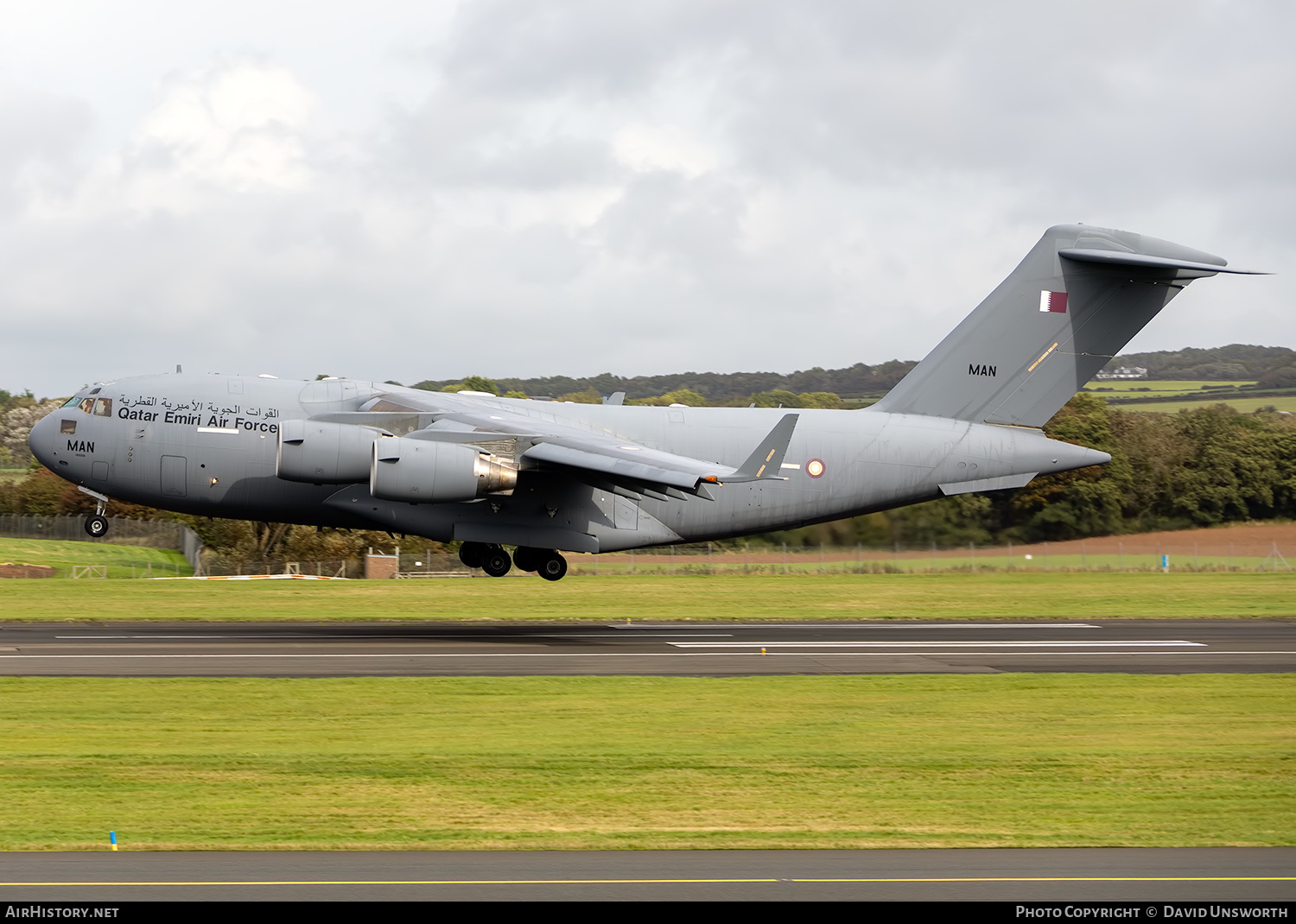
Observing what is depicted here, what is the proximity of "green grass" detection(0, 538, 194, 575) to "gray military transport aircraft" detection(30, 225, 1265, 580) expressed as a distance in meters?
22.7

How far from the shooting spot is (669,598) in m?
33.7

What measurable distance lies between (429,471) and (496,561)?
12.4 feet

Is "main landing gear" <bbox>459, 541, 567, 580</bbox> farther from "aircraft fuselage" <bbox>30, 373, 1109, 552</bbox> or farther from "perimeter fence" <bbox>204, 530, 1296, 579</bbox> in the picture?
"perimeter fence" <bbox>204, 530, 1296, 579</bbox>

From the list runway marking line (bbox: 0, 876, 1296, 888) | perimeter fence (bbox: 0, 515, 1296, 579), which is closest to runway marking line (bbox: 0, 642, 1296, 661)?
perimeter fence (bbox: 0, 515, 1296, 579)

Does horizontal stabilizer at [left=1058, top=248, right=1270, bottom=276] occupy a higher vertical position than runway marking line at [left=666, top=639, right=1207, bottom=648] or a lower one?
higher

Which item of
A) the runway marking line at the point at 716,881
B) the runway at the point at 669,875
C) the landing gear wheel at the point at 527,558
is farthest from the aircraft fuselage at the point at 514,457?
the runway marking line at the point at 716,881

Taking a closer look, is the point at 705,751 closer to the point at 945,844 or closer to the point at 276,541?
the point at 945,844

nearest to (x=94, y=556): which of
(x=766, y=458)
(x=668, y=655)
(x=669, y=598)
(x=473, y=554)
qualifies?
(x=669, y=598)

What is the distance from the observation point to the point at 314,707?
1719 centimetres

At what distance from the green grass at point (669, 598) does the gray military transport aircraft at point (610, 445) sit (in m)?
4.34

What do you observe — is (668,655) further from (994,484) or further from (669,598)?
(669,598)

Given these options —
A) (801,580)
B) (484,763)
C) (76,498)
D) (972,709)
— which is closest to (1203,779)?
(972,709)

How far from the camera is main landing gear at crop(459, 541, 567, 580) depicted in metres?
25.8

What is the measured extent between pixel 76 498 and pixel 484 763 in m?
54.4
